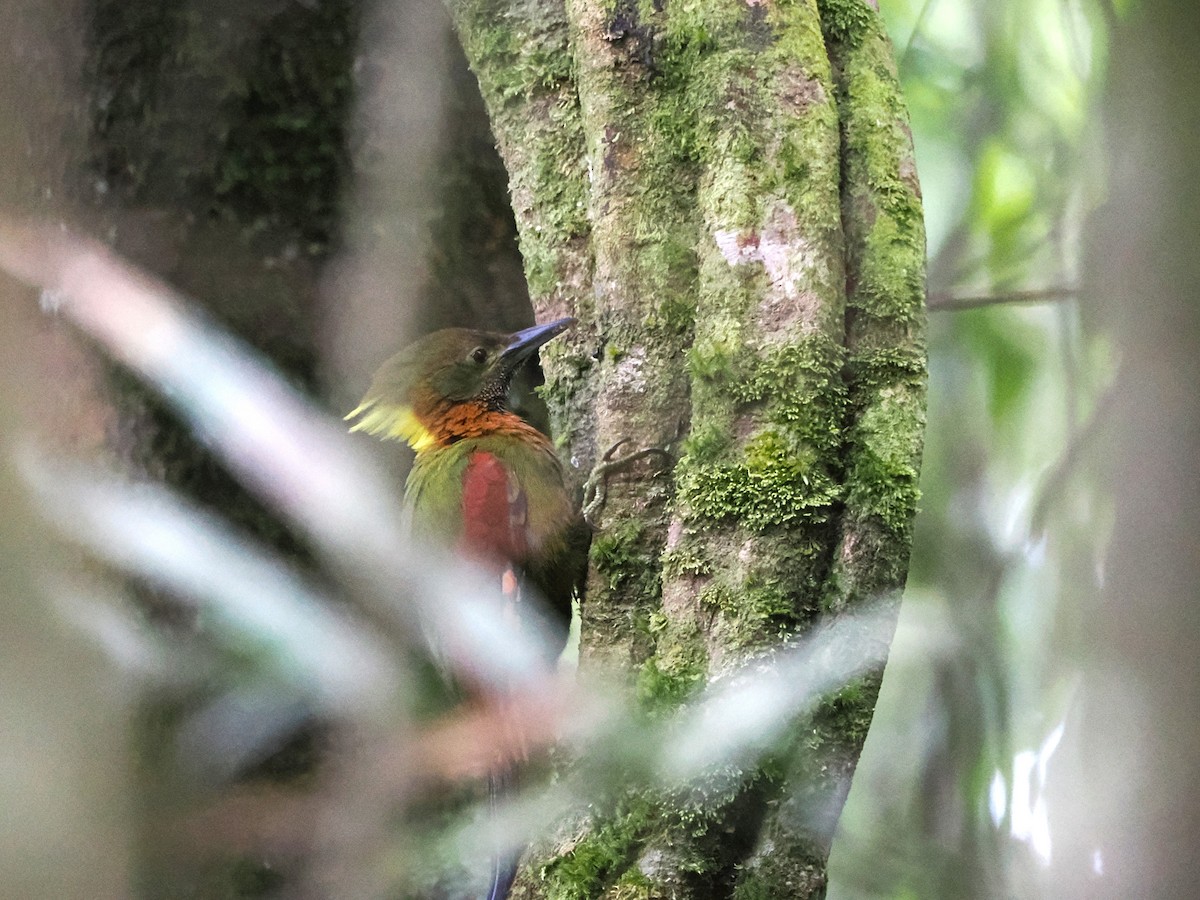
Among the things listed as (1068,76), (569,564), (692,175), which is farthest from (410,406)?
(1068,76)

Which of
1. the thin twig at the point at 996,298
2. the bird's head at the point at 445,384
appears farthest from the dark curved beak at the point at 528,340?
the thin twig at the point at 996,298

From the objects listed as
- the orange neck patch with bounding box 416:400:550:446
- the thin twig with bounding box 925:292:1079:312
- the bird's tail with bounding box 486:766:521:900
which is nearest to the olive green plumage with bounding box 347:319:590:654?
the orange neck patch with bounding box 416:400:550:446

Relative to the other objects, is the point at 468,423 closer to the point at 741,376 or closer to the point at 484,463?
the point at 484,463

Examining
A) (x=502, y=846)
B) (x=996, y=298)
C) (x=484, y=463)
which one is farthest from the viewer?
(x=484, y=463)

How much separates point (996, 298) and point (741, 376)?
345mm

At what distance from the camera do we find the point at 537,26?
153 centimetres

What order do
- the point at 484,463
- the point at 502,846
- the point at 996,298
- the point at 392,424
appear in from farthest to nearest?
the point at 484,463, the point at 392,424, the point at 996,298, the point at 502,846

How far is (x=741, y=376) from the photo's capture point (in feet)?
3.93

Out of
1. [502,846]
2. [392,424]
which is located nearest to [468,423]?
[392,424]

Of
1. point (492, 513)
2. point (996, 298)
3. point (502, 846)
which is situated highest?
point (996, 298)

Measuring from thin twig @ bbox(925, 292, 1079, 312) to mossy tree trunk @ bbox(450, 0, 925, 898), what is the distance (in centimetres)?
12

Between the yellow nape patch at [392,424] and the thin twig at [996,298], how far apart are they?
2.18ft

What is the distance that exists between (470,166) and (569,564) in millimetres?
565

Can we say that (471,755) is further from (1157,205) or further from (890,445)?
(1157,205)
